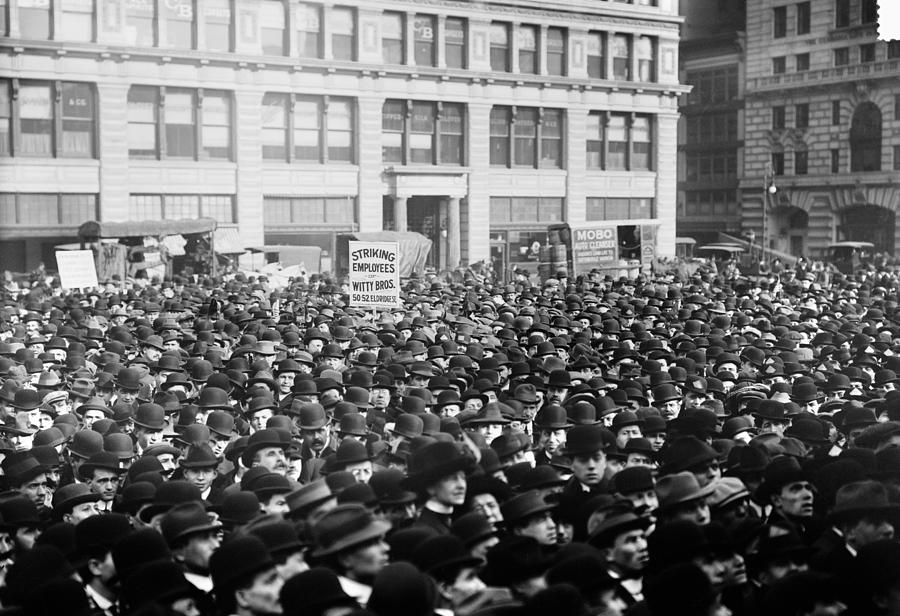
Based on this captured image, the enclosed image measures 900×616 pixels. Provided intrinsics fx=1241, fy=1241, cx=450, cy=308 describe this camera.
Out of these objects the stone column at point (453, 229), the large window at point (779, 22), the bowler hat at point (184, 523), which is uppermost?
the large window at point (779, 22)

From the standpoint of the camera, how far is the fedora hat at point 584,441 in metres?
10.3

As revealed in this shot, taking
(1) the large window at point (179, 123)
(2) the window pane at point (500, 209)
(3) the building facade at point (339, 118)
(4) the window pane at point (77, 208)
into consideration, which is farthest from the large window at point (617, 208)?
(4) the window pane at point (77, 208)

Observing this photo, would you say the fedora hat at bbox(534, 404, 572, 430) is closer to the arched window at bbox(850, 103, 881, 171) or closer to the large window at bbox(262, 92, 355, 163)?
the large window at bbox(262, 92, 355, 163)

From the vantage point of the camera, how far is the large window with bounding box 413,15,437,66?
5359 centimetres

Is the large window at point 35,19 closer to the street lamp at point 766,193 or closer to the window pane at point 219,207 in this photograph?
the window pane at point 219,207

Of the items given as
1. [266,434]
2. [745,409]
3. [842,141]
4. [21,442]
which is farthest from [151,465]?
[842,141]

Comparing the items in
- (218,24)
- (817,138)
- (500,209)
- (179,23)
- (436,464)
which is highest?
(218,24)

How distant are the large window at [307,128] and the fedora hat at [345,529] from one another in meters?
44.1

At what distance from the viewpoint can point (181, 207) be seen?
161 ft

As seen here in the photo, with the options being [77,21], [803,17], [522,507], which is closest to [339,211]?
[77,21]

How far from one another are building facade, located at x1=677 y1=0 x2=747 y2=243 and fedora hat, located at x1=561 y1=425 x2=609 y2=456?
67.0m

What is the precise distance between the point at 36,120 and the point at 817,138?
4259cm

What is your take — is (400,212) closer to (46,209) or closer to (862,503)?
(46,209)

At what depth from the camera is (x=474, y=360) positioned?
1814 cm
